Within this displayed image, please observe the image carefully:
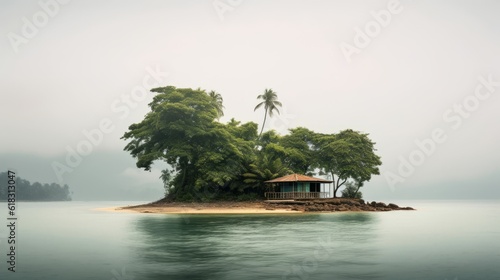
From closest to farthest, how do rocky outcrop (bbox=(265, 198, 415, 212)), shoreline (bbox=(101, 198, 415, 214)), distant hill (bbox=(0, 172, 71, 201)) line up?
shoreline (bbox=(101, 198, 415, 214))
rocky outcrop (bbox=(265, 198, 415, 212))
distant hill (bbox=(0, 172, 71, 201))

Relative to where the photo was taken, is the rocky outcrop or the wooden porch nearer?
the rocky outcrop

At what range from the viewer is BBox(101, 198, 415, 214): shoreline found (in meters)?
48.1

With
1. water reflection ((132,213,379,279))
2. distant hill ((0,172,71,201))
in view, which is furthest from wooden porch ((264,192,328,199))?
distant hill ((0,172,71,201))

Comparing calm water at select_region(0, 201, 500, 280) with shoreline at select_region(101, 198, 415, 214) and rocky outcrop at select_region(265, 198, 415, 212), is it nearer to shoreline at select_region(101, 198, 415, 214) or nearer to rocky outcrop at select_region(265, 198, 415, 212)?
shoreline at select_region(101, 198, 415, 214)

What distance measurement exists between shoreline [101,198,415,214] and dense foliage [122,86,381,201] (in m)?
2.39

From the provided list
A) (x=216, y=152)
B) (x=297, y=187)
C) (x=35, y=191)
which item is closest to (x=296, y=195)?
(x=297, y=187)

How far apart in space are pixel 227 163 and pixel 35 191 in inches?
5221

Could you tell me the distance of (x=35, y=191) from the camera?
164500 mm

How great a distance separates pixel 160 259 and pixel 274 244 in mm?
5903

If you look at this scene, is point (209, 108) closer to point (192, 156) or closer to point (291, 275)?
point (192, 156)

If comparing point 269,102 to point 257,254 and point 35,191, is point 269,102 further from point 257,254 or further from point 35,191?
point 35,191

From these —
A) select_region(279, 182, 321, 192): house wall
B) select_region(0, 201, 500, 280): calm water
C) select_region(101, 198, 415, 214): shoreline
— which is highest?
select_region(279, 182, 321, 192): house wall

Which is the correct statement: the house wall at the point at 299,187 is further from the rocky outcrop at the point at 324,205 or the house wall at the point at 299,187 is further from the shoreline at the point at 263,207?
the shoreline at the point at 263,207

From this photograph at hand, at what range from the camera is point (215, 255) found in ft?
56.6
